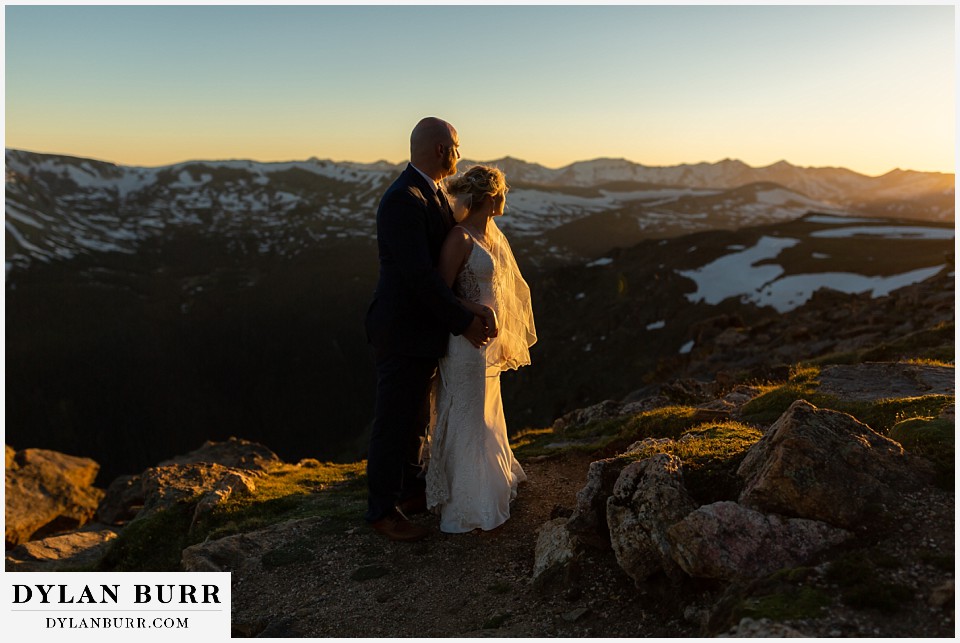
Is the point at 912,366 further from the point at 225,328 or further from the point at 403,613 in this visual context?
the point at 225,328

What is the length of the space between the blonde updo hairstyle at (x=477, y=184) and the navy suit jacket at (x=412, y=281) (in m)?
0.26

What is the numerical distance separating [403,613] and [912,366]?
369 inches

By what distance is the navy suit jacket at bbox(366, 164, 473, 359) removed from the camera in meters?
6.27

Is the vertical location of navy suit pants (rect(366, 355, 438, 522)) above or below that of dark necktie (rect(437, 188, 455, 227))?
below

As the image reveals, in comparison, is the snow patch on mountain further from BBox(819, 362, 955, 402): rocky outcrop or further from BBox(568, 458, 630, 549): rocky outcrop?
BBox(568, 458, 630, 549): rocky outcrop

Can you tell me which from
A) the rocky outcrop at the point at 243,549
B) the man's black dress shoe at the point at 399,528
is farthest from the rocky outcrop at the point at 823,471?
the rocky outcrop at the point at 243,549

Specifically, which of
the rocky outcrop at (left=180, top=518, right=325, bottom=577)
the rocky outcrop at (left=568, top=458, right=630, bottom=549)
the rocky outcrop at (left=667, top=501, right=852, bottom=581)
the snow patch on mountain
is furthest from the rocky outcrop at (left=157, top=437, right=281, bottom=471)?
the snow patch on mountain

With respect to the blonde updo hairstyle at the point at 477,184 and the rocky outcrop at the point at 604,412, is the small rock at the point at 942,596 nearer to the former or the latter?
the blonde updo hairstyle at the point at 477,184

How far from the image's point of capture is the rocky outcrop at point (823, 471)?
15.8 ft

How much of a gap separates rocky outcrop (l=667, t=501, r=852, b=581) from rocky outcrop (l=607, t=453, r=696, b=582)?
0.23 meters

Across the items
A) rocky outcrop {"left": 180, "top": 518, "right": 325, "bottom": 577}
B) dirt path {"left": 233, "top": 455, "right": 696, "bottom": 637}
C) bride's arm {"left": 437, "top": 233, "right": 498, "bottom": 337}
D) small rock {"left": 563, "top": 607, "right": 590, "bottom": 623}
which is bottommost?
rocky outcrop {"left": 180, "top": 518, "right": 325, "bottom": 577}

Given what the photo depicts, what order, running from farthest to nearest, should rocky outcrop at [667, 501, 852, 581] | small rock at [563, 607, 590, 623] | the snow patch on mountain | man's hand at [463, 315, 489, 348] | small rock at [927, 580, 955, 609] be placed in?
the snow patch on mountain < man's hand at [463, 315, 489, 348] < small rock at [563, 607, 590, 623] < rocky outcrop at [667, 501, 852, 581] < small rock at [927, 580, 955, 609]

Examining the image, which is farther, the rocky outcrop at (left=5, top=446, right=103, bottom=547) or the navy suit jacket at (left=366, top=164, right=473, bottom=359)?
the rocky outcrop at (left=5, top=446, right=103, bottom=547)

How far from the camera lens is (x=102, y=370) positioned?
113 meters
